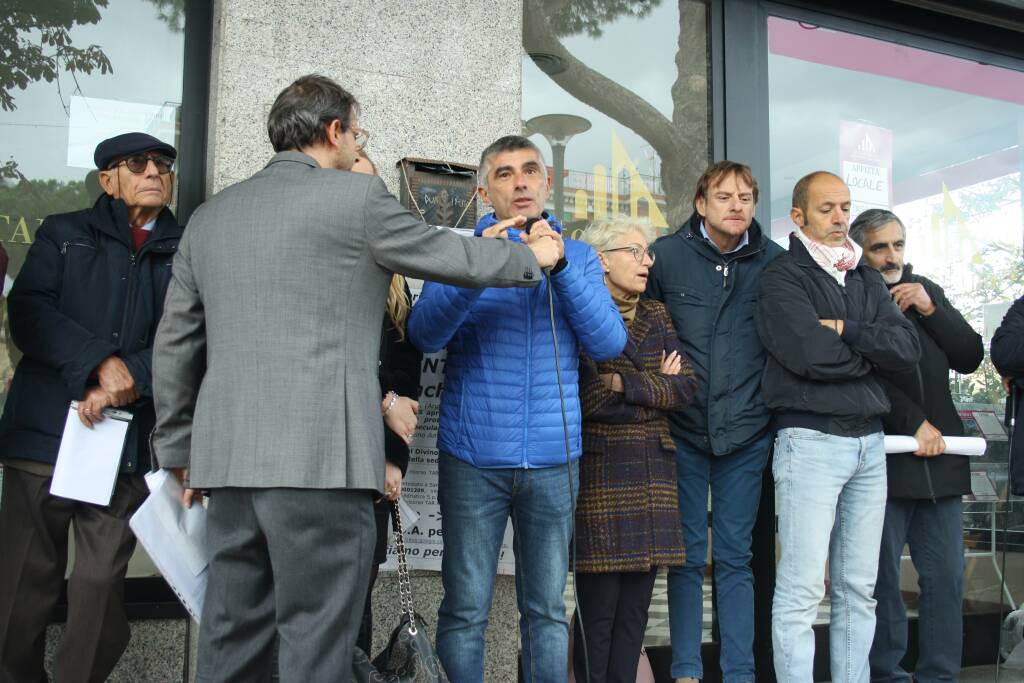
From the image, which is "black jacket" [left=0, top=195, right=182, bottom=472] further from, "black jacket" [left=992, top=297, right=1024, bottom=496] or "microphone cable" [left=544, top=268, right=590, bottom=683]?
"black jacket" [left=992, top=297, right=1024, bottom=496]

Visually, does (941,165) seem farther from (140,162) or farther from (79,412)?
(79,412)

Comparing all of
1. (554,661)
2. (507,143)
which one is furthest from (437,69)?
(554,661)

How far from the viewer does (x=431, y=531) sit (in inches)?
160

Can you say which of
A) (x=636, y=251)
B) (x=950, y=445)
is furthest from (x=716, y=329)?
(x=950, y=445)

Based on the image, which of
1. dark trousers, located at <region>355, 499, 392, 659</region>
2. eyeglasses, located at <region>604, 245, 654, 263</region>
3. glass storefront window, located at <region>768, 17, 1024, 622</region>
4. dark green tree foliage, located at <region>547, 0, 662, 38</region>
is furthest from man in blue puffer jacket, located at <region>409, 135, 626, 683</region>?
glass storefront window, located at <region>768, 17, 1024, 622</region>

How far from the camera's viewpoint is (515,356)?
11.1 feet

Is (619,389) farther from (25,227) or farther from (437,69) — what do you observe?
(25,227)

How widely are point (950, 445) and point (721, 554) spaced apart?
46.6 inches

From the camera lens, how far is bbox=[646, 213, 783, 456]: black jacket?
161 inches

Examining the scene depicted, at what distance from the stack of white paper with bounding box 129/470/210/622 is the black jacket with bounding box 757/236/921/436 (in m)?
2.29

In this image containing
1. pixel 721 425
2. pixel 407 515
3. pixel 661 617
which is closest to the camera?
pixel 407 515

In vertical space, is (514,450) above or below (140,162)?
below

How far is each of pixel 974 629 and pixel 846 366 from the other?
2520 mm

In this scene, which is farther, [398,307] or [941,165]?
[941,165]
